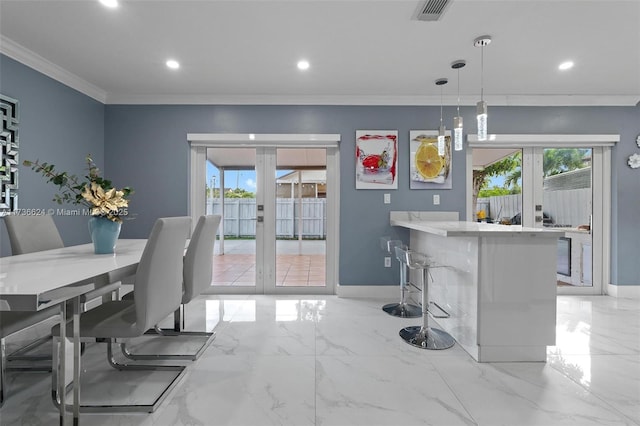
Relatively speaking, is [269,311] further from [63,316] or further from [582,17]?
[582,17]

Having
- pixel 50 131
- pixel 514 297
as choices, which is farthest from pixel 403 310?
pixel 50 131

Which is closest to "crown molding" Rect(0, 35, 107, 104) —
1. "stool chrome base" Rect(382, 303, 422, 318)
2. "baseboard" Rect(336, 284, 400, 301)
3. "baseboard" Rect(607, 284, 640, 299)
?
"baseboard" Rect(336, 284, 400, 301)

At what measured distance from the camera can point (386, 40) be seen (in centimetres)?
250

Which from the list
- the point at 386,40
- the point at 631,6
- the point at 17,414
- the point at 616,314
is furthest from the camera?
the point at 616,314

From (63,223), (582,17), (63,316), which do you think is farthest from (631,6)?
(63,223)

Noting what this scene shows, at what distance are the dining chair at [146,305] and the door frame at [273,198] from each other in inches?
82.7

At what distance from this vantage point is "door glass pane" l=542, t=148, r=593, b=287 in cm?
384

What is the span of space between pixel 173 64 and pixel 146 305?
2.47m

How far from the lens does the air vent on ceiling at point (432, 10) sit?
2006mm

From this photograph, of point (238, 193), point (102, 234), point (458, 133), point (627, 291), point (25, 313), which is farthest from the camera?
point (238, 193)

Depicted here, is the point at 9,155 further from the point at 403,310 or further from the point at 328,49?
the point at 403,310

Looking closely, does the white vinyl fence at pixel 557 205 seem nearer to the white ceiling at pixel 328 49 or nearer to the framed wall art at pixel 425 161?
the framed wall art at pixel 425 161

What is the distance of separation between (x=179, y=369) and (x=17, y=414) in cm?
74

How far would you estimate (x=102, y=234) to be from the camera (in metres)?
1.91
